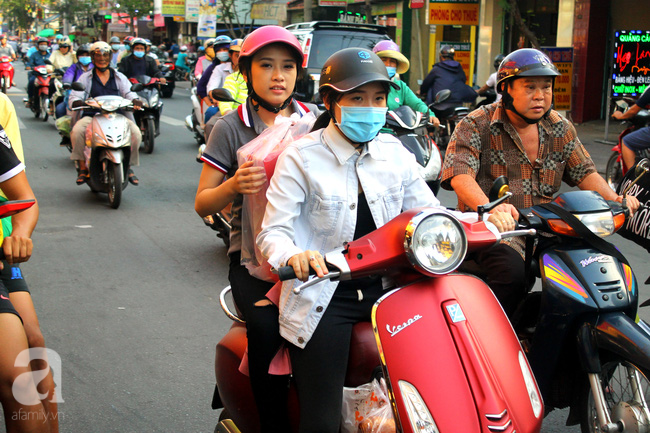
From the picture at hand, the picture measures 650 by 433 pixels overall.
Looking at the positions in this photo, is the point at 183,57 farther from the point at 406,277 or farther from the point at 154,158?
the point at 406,277

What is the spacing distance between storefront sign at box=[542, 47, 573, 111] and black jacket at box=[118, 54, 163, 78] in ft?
24.8

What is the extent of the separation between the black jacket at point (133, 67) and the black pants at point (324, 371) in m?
13.6

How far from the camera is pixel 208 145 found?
130 inches

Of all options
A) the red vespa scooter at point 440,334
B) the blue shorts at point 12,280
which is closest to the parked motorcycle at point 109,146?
the blue shorts at point 12,280

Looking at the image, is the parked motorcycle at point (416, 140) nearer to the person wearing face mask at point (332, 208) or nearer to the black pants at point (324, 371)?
the person wearing face mask at point (332, 208)

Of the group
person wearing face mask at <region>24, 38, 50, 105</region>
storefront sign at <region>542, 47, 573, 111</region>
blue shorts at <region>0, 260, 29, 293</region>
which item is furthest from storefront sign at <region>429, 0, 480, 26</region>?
blue shorts at <region>0, 260, 29, 293</region>

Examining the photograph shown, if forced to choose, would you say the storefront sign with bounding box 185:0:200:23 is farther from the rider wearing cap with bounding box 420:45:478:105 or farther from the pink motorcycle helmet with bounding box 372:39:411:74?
the pink motorcycle helmet with bounding box 372:39:411:74

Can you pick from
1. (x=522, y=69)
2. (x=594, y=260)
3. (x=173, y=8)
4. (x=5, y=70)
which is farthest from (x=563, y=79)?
(x=173, y=8)

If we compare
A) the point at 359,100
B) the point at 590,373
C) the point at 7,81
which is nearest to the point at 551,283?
the point at 590,373

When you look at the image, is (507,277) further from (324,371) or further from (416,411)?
(416,411)

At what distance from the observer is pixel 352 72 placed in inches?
100

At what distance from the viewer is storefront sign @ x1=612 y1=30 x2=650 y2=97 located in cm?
1216

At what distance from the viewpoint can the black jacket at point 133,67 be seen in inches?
606

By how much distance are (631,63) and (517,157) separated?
9547 millimetres
